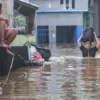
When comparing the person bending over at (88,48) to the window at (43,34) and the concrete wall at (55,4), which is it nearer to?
the window at (43,34)

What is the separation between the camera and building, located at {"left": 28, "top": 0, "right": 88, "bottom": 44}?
5344cm

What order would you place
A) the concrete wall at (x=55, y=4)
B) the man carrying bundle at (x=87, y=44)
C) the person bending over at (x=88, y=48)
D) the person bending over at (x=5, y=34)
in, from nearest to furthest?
1. the person bending over at (x=5, y=34)
2. the person bending over at (x=88, y=48)
3. the man carrying bundle at (x=87, y=44)
4. the concrete wall at (x=55, y=4)

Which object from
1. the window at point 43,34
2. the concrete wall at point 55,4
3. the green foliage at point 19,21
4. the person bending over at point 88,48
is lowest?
the window at point 43,34

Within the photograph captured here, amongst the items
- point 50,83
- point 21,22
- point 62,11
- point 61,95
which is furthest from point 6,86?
point 62,11

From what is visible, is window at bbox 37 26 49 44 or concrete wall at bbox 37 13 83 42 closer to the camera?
window at bbox 37 26 49 44

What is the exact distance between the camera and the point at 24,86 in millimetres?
8328

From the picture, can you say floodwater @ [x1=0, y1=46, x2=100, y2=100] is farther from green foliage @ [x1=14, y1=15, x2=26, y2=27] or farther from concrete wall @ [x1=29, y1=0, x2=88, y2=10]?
concrete wall @ [x1=29, y1=0, x2=88, y2=10]

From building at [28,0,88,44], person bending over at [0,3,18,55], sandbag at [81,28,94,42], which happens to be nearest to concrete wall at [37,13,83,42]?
building at [28,0,88,44]

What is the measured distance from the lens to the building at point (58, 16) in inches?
2104

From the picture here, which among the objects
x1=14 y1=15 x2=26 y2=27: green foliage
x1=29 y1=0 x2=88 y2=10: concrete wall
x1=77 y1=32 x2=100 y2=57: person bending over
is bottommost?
x1=77 y1=32 x2=100 y2=57: person bending over

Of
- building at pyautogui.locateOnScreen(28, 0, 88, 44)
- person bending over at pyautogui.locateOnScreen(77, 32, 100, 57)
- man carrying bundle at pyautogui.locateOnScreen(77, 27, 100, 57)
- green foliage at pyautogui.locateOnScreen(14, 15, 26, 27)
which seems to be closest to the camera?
person bending over at pyautogui.locateOnScreen(77, 32, 100, 57)

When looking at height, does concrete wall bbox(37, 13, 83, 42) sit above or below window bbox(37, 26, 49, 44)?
above

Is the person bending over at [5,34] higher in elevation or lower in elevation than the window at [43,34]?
higher

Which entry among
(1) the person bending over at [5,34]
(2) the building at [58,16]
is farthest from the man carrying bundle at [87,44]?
(2) the building at [58,16]
